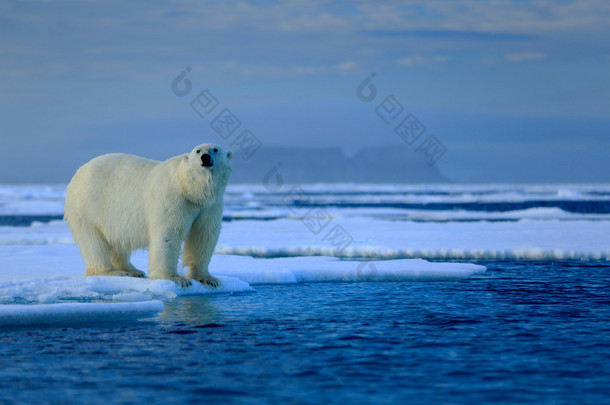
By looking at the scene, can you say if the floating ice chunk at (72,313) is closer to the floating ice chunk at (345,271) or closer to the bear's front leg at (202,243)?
the bear's front leg at (202,243)

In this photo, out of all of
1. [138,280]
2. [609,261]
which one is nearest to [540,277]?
[609,261]

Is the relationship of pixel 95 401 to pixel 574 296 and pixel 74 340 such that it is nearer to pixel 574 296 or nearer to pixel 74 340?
pixel 74 340

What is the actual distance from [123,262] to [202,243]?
1175 millimetres

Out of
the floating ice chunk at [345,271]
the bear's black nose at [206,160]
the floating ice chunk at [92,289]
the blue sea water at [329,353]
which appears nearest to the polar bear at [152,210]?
the bear's black nose at [206,160]

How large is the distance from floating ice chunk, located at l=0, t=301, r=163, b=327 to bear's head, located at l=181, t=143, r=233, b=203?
1.33m

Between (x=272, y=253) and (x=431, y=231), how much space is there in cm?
457

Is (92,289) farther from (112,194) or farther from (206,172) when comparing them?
(206,172)

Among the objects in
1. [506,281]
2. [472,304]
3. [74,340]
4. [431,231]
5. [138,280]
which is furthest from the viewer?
[431,231]

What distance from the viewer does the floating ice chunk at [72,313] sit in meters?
5.43

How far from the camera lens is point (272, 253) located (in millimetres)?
11984

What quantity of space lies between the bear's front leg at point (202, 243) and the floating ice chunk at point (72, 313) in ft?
4.56

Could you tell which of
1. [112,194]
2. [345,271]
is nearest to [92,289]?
[112,194]

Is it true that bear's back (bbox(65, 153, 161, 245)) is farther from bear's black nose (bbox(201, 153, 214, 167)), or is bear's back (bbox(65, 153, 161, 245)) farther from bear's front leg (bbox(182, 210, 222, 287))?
bear's black nose (bbox(201, 153, 214, 167))

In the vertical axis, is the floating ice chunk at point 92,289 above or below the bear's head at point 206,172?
below
